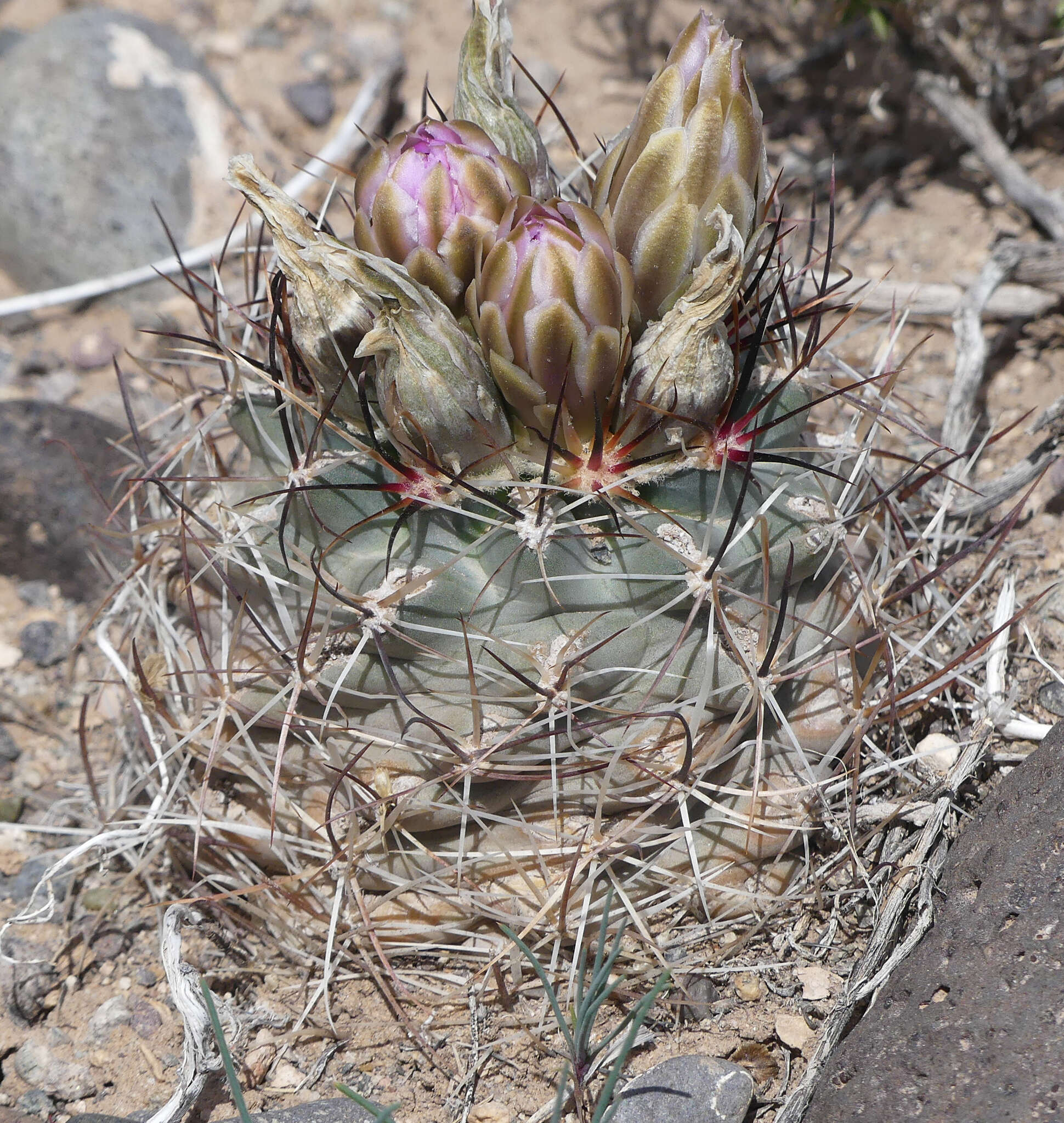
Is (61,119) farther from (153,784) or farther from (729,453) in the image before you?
(729,453)

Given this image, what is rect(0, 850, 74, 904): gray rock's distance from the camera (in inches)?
82.4

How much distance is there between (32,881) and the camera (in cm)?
212

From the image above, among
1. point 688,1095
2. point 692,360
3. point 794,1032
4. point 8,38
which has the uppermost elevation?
point 8,38

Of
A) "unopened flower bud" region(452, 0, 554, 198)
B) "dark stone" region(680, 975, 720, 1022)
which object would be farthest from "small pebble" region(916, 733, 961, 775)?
"unopened flower bud" region(452, 0, 554, 198)

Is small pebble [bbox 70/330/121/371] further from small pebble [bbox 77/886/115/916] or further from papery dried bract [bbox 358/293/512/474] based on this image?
papery dried bract [bbox 358/293/512/474]

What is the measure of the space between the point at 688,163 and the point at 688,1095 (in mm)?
1341

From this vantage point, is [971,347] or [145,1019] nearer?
[145,1019]

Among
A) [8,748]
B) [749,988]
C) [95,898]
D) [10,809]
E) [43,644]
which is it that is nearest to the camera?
[749,988]

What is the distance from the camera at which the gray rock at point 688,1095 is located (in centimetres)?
153

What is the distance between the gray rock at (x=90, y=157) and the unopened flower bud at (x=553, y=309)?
8.64 feet

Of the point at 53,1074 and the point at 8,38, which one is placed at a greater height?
the point at 8,38

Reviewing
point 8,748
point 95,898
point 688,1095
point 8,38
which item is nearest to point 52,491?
point 8,748

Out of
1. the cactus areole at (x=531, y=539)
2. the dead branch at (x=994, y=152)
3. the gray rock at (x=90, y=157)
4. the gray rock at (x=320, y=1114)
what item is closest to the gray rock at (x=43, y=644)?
the cactus areole at (x=531, y=539)

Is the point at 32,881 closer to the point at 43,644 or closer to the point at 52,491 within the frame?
the point at 43,644
